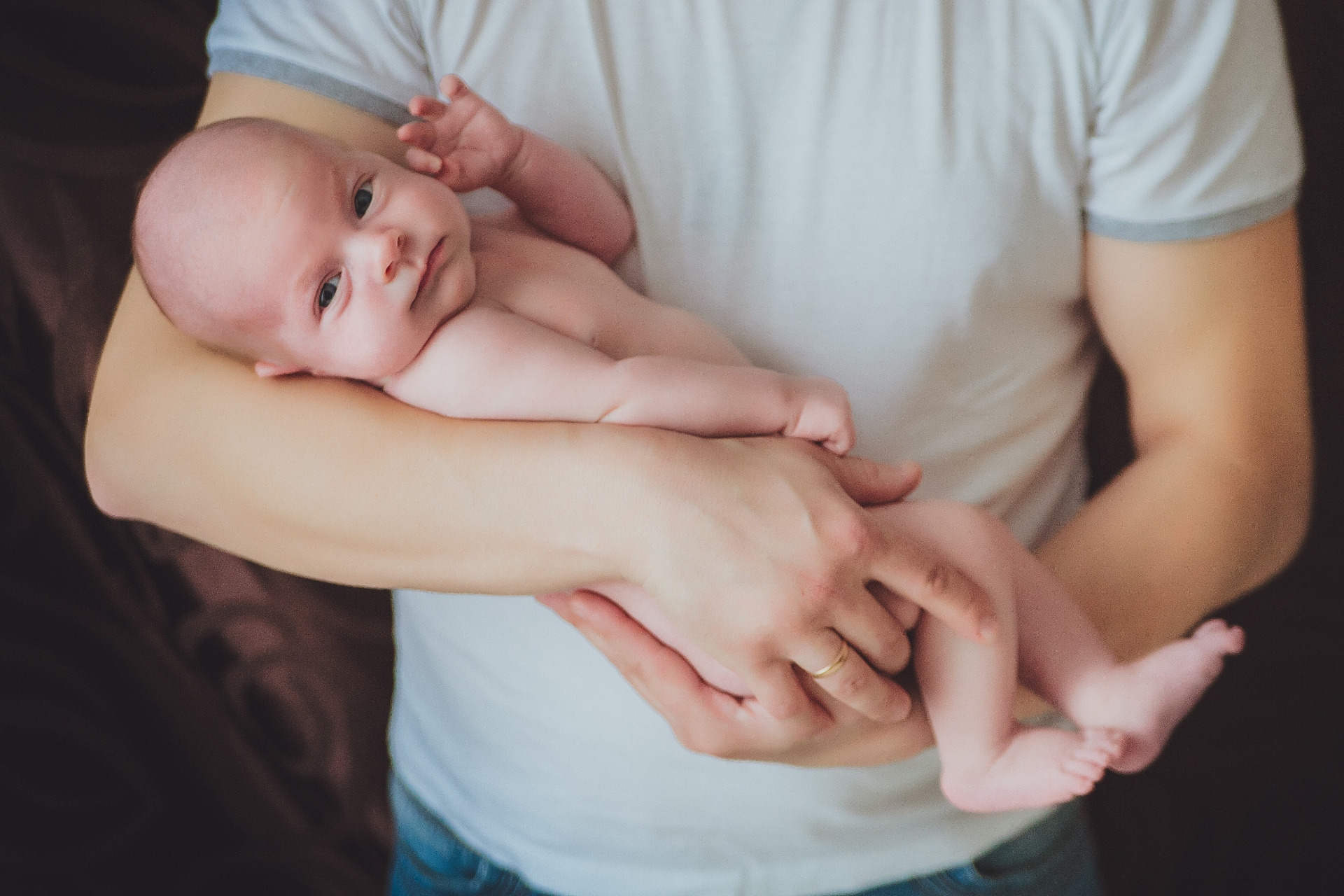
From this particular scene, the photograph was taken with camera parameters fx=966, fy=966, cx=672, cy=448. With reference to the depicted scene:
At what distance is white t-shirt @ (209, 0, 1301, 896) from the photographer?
728mm

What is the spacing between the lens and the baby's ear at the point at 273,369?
707 mm

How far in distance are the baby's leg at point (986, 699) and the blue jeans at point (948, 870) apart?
169 millimetres

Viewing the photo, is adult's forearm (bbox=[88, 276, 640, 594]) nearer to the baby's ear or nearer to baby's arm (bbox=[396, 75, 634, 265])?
the baby's ear

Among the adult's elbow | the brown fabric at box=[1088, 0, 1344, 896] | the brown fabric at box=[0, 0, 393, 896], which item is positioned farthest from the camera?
the brown fabric at box=[1088, 0, 1344, 896]

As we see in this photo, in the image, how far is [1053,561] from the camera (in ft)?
2.67

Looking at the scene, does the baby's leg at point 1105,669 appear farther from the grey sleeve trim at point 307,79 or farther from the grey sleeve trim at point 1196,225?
the grey sleeve trim at point 307,79

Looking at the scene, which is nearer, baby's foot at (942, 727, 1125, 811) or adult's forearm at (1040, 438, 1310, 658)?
baby's foot at (942, 727, 1125, 811)

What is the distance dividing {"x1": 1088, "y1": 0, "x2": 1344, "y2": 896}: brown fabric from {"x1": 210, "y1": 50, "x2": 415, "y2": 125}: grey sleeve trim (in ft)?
3.27

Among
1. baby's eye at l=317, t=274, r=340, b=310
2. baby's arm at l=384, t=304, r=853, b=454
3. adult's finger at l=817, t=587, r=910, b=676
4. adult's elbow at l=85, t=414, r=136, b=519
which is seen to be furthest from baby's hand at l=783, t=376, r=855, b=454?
adult's elbow at l=85, t=414, r=136, b=519

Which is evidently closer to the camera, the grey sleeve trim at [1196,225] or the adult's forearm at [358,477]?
the adult's forearm at [358,477]

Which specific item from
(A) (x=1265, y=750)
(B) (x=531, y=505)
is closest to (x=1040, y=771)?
(B) (x=531, y=505)

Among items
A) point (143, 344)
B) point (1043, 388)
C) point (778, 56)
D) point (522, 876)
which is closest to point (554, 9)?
point (778, 56)

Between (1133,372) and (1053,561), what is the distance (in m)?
0.18

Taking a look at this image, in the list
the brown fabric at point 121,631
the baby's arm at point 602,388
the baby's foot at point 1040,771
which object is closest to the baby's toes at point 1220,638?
the baby's foot at point 1040,771
